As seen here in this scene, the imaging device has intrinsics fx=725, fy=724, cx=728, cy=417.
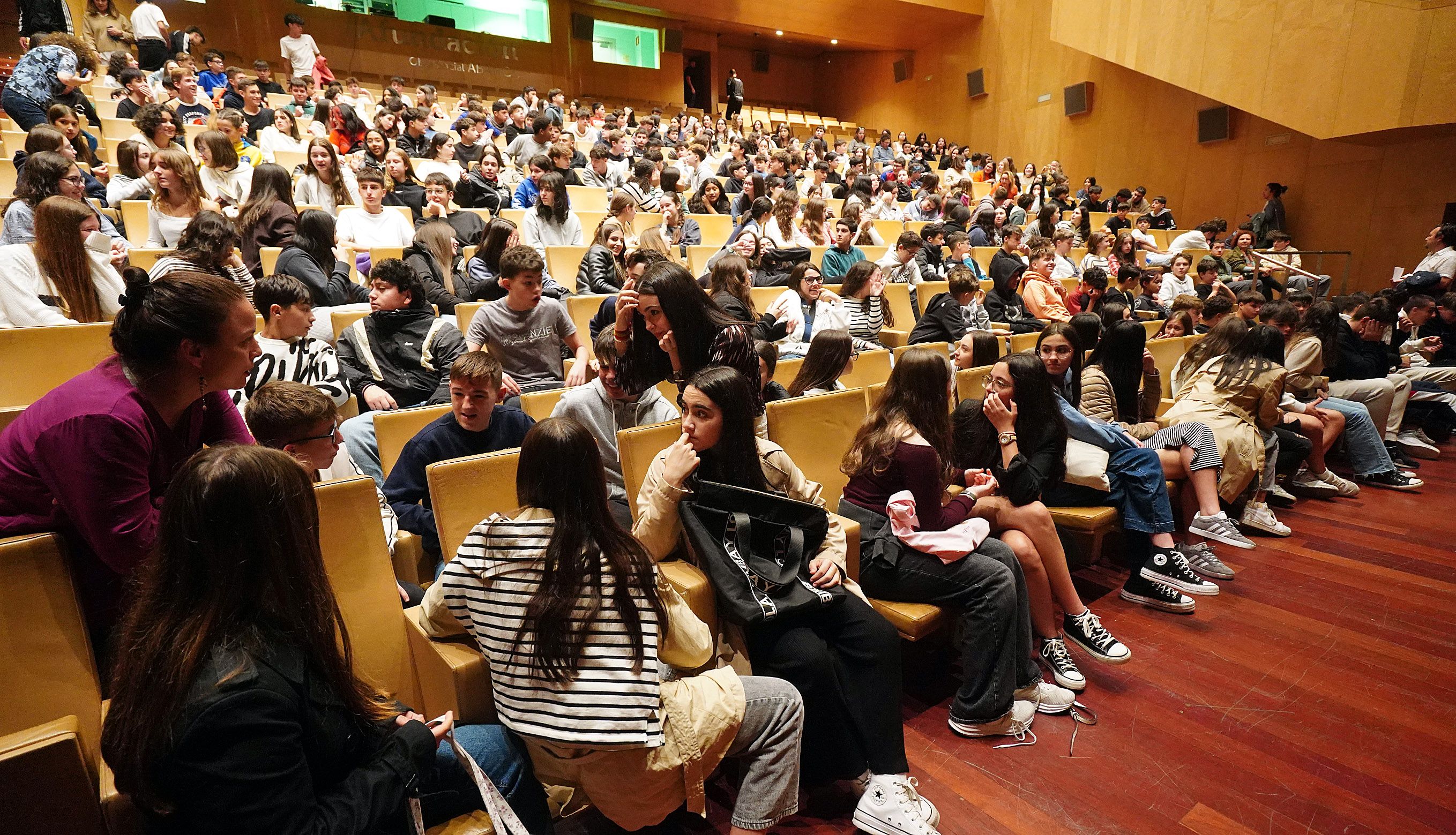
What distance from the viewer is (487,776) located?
1.22 m

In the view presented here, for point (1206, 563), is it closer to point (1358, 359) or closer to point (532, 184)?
point (1358, 359)

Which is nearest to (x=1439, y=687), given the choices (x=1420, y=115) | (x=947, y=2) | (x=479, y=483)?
(x=479, y=483)

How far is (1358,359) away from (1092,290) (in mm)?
1467

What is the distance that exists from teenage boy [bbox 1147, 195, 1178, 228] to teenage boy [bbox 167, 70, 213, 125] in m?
10.3

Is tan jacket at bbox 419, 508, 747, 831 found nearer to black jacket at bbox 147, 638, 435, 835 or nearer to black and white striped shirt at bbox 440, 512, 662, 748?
black and white striped shirt at bbox 440, 512, 662, 748

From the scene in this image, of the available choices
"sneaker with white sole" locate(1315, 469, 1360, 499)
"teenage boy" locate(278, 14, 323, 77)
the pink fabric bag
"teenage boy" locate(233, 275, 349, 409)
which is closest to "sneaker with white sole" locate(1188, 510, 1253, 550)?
"sneaker with white sole" locate(1315, 469, 1360, 499)

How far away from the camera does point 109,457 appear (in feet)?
3.87

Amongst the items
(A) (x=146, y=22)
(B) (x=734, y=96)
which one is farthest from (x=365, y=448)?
(B) (x=734, y=96)

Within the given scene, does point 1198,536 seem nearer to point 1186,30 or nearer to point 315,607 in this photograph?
point 315,607

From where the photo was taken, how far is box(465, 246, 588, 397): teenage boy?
2.73m

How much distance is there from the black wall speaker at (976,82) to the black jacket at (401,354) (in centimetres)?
1350

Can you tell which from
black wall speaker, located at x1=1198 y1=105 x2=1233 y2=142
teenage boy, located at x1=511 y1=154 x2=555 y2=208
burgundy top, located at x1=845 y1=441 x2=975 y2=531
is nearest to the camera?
burgundy top, located at x1=845 y1=441 x2=975 y2=531

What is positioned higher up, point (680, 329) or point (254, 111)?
point (254, 111)

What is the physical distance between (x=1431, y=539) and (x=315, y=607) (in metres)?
4.15
